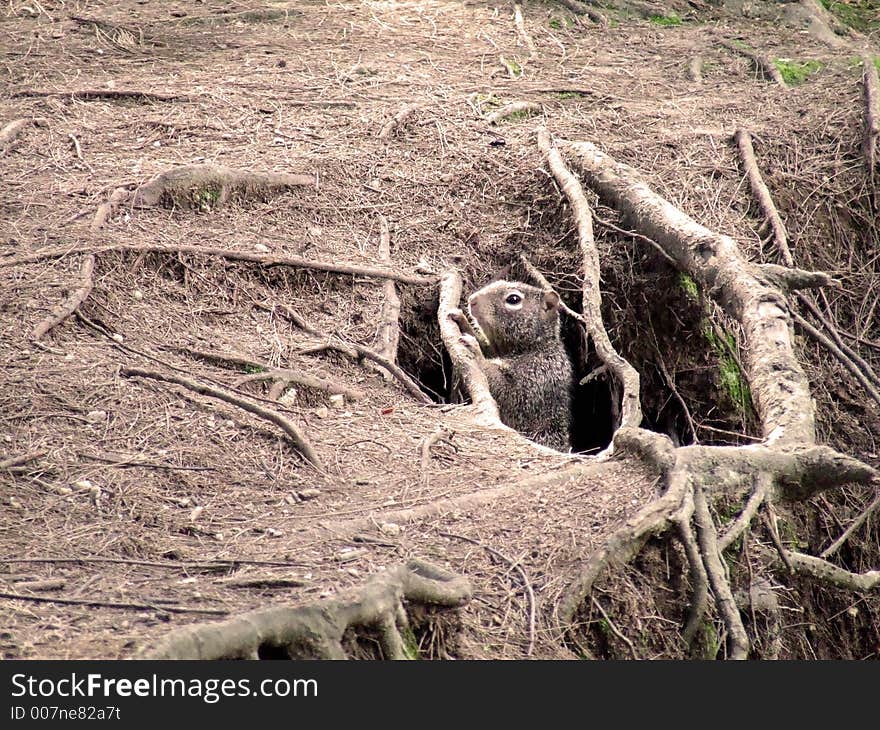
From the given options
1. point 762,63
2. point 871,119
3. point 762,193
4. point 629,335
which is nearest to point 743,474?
point 629,335

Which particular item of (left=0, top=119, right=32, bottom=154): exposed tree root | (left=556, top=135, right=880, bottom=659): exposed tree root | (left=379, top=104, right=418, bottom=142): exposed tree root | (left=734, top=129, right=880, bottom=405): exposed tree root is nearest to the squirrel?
(left=556, top=135, right=880, bottom=659): exposed tree root

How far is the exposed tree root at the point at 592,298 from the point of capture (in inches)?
233

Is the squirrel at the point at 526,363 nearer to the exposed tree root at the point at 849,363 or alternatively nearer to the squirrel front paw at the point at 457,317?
the squirrel front paw at the point at 457,317

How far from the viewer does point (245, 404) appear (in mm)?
5535

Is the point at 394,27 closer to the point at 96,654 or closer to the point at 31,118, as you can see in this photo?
the point at 31,118

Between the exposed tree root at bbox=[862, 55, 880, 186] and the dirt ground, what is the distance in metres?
0.12

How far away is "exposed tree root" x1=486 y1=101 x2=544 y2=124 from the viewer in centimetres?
891

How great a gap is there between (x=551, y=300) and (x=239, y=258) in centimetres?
218

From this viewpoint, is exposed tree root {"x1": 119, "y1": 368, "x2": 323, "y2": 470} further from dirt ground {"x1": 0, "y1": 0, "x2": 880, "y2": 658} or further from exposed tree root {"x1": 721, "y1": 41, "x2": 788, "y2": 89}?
exposed tree root {"x1": 721, "y1": 41, "x2": 788, "y2": 89}

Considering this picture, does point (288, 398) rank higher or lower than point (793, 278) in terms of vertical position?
lower

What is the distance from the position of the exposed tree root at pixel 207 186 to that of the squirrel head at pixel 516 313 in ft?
5.59

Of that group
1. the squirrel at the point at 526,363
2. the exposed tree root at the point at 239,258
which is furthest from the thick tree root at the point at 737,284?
the exposed tree root at the point at 239,258

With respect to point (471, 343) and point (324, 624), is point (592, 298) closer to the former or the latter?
point (471, 343)

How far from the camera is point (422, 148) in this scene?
27.8ft
